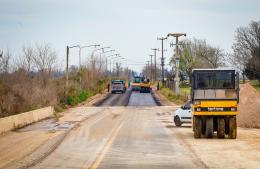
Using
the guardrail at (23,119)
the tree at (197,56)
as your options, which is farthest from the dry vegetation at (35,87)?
the tree at (197,56)

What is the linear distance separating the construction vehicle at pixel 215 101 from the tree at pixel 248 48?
7195 cm

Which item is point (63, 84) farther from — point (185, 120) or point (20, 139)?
point (20, 139)

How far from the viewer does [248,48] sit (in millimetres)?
111812

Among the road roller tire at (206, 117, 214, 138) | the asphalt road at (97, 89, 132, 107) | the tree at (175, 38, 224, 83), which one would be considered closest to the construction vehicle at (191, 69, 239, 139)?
the road roller tire at (206, 117, 214, 138)

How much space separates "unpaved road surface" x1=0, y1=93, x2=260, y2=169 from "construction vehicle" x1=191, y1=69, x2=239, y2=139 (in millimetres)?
691

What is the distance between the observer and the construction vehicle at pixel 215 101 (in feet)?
98.4

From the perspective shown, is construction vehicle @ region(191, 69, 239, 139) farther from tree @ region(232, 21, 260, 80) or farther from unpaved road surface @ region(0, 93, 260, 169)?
tree @ region(232, 21, 260, 80)

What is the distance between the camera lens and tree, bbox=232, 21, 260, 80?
102938 millimetres

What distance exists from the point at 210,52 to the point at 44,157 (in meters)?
128

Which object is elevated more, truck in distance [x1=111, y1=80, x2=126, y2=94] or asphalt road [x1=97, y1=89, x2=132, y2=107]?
truck in distance [x1=111, y1=80, x2=126, y2=94]

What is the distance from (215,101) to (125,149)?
20.1 feet

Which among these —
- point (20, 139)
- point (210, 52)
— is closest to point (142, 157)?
point (20, 139)

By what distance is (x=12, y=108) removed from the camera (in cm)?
4425

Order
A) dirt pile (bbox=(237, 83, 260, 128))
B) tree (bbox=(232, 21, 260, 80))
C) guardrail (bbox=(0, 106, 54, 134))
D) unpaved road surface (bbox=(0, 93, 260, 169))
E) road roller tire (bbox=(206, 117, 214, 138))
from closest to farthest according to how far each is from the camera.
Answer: unpaved road surface (bbox=(0, 93, 260, 169)), road roller tire (bbox=(206, 117, 214, 138)), guardrail (bbox=(0, 106, 54, 134)), dirt pile (bbox=(237, 83, 260, 128)), tree (bbox=(232, 21, 260, 80))
